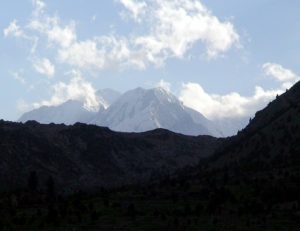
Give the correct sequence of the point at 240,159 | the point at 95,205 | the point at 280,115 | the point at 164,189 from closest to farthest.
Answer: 1. the point at 95,205
2. the point at 164,189
3. the point at 240,159
4. the point at 280,115

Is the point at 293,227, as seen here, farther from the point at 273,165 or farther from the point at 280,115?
the point at 280,115

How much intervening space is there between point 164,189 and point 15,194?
26.5 meters

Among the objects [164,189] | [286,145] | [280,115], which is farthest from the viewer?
[280,115]

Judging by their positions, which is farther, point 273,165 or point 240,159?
point 240,159

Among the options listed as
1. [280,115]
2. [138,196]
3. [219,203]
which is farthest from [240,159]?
[219,203]

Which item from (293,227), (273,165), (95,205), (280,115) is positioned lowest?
(293,227)

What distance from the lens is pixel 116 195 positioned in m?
89.0

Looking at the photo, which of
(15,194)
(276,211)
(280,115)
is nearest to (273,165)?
(280,115)

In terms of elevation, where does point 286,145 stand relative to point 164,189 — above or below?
above

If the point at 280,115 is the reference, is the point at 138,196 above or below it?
below

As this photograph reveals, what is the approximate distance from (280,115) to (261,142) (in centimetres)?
1353

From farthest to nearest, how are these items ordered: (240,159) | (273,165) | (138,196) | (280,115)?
(280,115) → (240,159) → (273,165) → (138,196)

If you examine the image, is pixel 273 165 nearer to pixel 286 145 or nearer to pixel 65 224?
pixel 286 145

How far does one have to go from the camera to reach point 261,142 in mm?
139375
